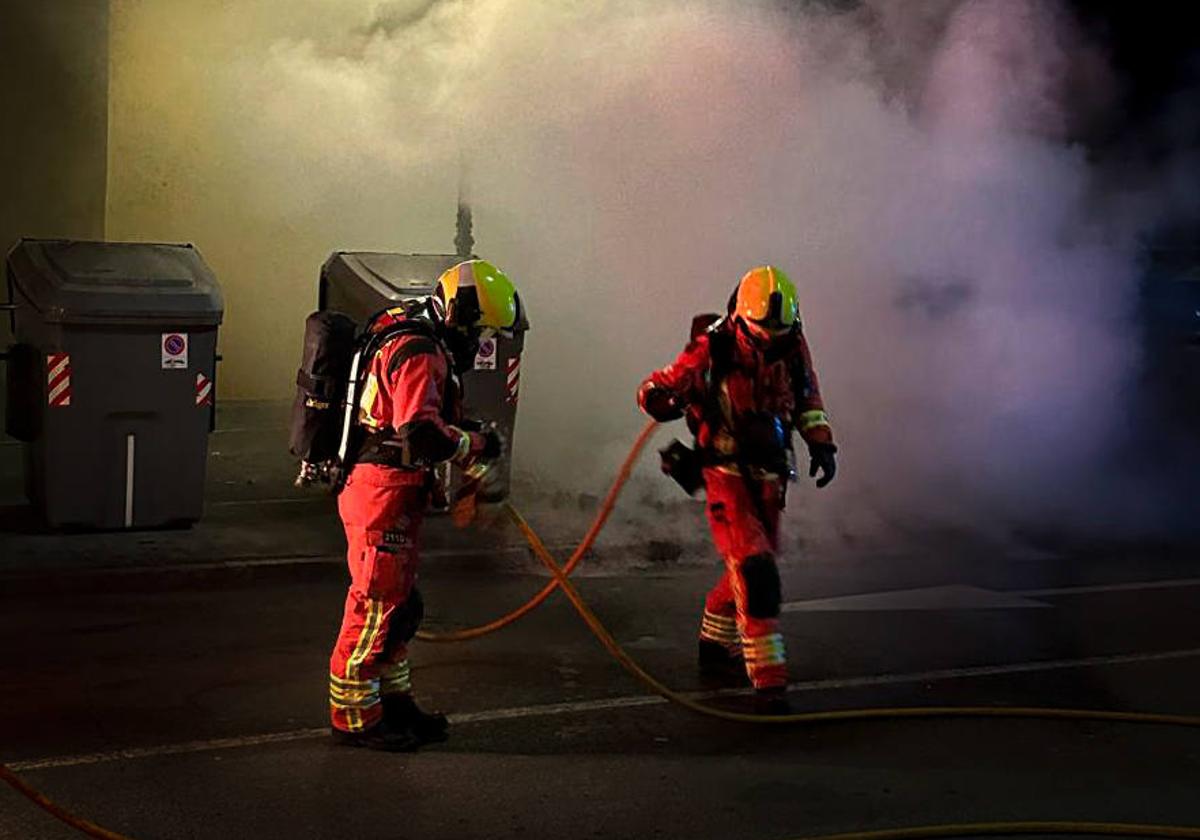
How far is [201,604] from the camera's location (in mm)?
7801

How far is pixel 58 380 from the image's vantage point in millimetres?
8430

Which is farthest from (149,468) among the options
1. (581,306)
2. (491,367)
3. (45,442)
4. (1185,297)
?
(1185,297)

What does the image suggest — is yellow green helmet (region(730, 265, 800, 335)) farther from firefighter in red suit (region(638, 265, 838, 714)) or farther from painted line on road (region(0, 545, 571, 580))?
painted line on road (region(0, 545, 571, 580))

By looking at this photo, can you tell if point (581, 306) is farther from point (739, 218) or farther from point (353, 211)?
point (353, 211)

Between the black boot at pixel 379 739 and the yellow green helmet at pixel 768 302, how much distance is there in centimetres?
210

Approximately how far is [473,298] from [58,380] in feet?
11.9

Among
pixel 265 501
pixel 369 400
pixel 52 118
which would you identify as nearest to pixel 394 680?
pixel 369 400

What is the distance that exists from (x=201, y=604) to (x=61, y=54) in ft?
Result: 23.0

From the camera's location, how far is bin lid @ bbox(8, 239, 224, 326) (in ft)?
27.6

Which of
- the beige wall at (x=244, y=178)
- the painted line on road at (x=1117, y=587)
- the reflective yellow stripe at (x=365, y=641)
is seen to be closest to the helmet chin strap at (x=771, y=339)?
the reflective yellow stripe at (x=365, y=641)

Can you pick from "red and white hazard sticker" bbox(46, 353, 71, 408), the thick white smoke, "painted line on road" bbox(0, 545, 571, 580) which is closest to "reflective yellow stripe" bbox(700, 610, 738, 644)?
"painted line on road" bbox(0, 545, 571, 580)

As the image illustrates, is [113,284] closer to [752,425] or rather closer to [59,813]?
[752,425]

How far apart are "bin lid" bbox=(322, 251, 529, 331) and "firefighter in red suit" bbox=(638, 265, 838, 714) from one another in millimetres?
3066

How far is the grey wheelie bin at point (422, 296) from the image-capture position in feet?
31.6
